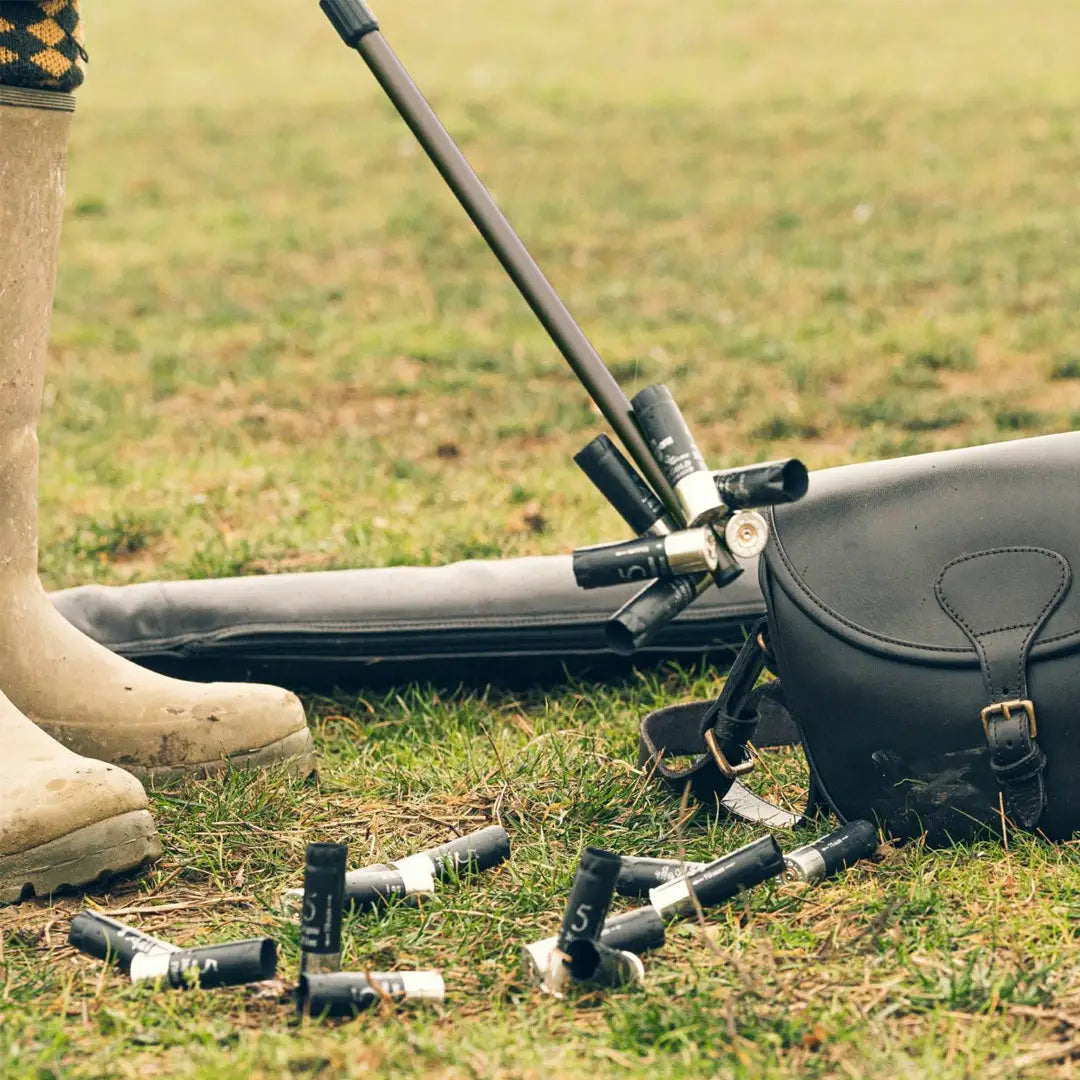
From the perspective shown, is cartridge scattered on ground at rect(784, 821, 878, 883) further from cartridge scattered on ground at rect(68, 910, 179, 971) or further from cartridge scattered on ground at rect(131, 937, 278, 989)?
cartridge scattered on ground at rect(68, 910, 179, 971)

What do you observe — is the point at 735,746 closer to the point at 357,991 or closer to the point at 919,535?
the point at 919,535

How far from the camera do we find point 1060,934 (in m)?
1.98

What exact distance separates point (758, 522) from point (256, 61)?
12963 millimetres

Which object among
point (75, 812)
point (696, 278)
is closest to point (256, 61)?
point (696, 278)

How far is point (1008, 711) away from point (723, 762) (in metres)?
0.45

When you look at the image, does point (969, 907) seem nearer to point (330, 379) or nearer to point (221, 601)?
point (221, 601)

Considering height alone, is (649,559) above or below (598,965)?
above

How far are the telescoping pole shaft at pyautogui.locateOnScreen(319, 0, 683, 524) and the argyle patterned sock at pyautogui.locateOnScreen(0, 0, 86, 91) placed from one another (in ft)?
1.45

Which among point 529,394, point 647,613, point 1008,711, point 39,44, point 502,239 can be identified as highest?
point 39,44

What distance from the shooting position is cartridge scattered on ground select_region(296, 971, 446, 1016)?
1833 mm

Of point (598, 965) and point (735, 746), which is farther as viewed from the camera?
point (735, 746)

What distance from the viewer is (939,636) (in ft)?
7.17

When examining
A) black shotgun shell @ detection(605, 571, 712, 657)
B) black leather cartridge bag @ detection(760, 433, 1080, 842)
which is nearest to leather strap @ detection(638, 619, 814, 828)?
black leather cartridge bag @ detection(760, 433, 1080, 842)

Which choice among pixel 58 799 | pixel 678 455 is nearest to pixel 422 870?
pixel 58 799
